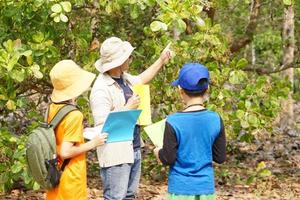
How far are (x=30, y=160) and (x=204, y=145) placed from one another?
3.56ft

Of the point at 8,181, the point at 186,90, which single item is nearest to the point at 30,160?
the point at 186,90

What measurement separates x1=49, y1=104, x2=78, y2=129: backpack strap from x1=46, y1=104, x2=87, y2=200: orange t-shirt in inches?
0.9

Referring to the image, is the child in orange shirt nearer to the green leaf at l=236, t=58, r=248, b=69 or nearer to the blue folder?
the blue folder

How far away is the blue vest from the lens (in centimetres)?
427

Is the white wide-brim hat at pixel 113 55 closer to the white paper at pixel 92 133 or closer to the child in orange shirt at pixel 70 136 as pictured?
the child in orange shirt at pixel 70 136

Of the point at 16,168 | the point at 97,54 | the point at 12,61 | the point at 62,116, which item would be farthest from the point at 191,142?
the point at 97,54

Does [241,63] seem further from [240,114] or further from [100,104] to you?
[100,104]

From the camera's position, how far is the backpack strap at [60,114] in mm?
4449

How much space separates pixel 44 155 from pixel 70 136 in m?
0.21

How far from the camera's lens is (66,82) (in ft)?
14.9

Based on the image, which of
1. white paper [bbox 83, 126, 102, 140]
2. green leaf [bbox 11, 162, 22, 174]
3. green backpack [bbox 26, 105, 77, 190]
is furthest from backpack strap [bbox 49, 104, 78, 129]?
green leaf [bbox 11, 162, 22, 174]

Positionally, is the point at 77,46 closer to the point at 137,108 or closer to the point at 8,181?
the point at 8,181

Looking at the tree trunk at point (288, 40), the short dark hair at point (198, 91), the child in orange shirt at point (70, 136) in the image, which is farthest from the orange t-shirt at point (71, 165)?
the tree trunk at point (288, 40)

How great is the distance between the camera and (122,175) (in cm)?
480
